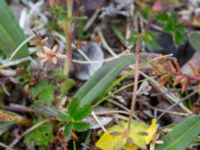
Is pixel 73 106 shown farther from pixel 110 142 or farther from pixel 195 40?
pixel 195 40

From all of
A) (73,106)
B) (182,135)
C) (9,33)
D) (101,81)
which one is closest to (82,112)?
(73,106)

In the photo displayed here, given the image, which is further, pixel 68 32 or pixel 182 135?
pixel 68 32

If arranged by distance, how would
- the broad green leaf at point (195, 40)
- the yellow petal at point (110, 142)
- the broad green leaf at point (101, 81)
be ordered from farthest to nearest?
the broad green leaf at point (195, 40), the broad green leaf at point (101, 81), the yellow petal at point (110, 142)

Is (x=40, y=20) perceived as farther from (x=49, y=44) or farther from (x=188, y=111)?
(x=188, y=111)

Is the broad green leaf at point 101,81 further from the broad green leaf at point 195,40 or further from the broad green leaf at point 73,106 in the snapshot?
the broad green leaf at point 195,40

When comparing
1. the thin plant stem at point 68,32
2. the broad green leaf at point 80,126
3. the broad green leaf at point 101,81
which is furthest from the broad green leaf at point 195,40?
the broad green leaf at point 80,126
